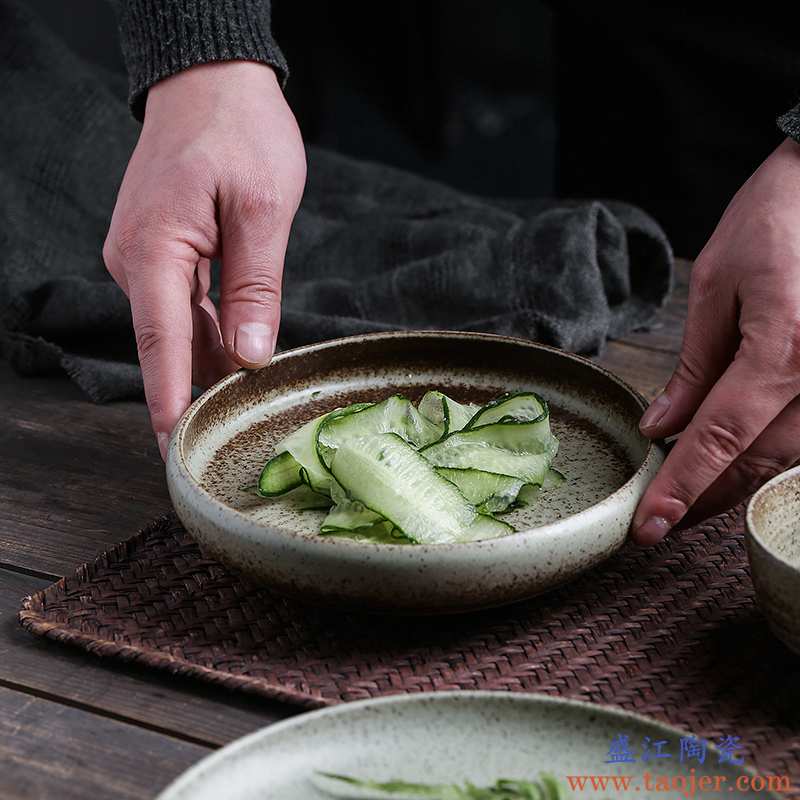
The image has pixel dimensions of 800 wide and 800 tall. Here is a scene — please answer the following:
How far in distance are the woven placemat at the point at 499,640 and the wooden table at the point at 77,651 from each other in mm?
30

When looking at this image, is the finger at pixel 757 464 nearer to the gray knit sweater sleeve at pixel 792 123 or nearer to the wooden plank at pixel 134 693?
the gray knit sweater sleeve at pixel 792 123

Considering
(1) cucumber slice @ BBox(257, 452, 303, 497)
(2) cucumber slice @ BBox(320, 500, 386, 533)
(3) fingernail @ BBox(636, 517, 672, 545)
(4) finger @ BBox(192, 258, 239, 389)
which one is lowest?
(4) finger @ BBox(192, 258, 239, 389)

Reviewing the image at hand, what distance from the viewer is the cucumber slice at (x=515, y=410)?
1459 mm

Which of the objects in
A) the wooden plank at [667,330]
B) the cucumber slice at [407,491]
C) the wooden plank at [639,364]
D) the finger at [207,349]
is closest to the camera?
the cucumber slice at [407,491]

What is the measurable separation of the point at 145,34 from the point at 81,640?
1.02 metres

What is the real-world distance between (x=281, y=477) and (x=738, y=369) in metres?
0.55

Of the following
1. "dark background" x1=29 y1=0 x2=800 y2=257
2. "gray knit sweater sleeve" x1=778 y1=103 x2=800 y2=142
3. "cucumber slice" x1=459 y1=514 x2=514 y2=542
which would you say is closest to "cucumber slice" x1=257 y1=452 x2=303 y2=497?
"cucumber slice" x1=459 y1=514 x2=514 y2=542

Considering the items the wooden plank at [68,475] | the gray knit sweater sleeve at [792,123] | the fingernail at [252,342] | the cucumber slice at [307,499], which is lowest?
the wooden plank at [68,475]

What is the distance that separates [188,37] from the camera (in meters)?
1.70

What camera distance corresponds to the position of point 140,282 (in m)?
1.53

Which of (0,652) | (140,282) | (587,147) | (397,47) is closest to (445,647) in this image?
(0,652)

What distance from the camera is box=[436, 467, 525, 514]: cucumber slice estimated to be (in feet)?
4.25

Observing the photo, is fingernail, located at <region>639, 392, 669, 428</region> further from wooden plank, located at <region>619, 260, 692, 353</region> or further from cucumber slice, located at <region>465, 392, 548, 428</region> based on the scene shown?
wooden plank, located at <region>619, 260, 692, 353</region>

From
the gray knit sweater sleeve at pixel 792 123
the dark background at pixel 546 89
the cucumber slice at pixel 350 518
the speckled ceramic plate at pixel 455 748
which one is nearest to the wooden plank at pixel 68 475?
the cucumber slice at pixel 350 518
